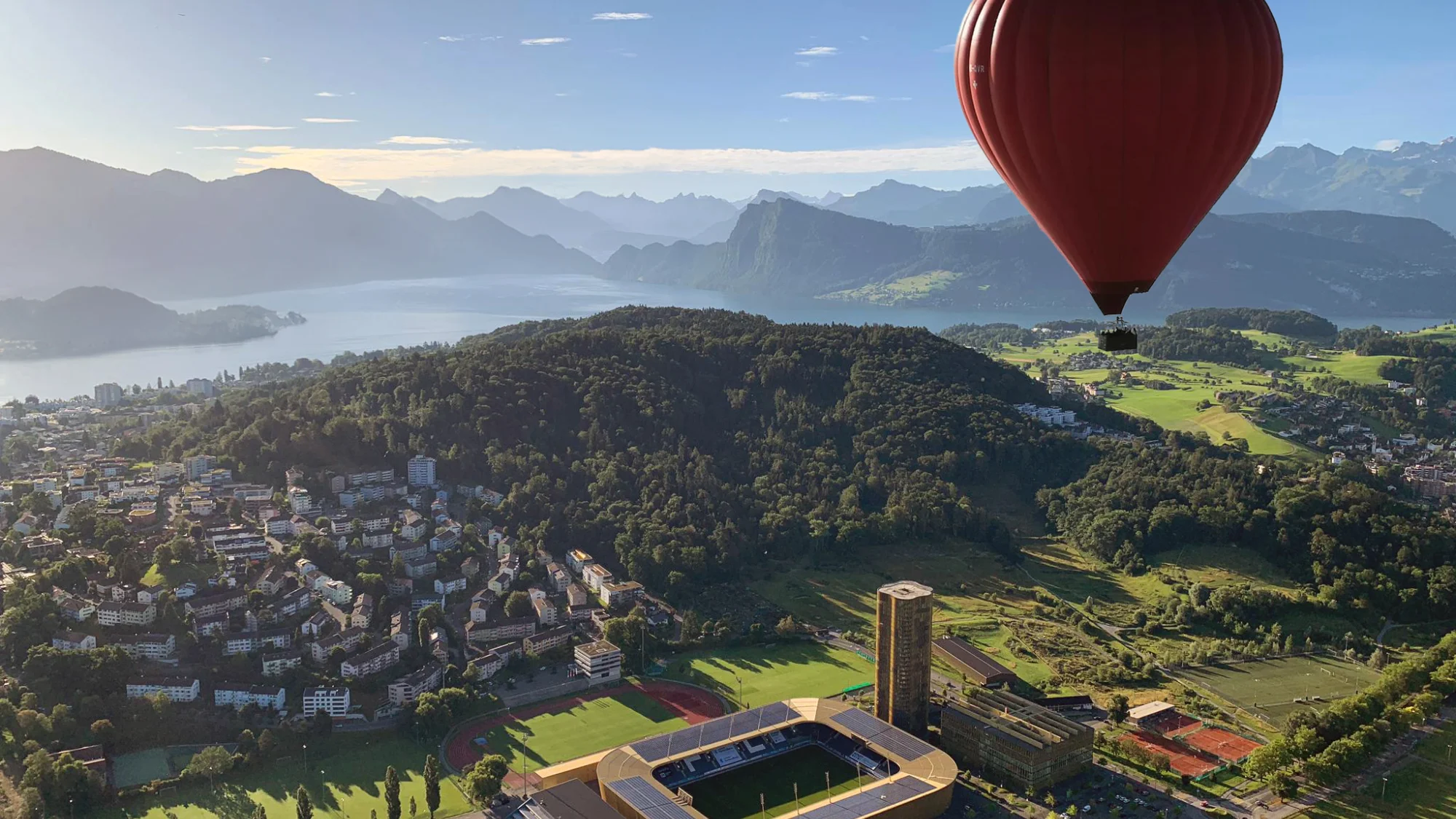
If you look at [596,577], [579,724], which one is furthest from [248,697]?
[596,577]

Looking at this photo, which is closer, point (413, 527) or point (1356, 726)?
point (1356, 726)

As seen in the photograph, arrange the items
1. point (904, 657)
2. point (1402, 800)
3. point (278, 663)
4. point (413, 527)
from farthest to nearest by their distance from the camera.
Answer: point (413, 527) → point (278, 663) → point (904, 657) → point (1402, 800)

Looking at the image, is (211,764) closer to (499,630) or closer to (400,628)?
(400,628)

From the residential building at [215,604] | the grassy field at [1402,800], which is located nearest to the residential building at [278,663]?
the residential building at [215,604]

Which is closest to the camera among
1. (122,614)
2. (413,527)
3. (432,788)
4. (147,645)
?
(432,788)

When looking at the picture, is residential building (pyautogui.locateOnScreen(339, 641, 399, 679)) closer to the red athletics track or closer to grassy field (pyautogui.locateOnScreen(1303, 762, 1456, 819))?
the red athletics track

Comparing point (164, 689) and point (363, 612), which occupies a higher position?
point (363, 612)

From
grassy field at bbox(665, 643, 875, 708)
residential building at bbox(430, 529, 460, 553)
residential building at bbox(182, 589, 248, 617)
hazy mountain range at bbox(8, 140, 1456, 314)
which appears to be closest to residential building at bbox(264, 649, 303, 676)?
residential building at bbox(182, 589, 248, 617)
